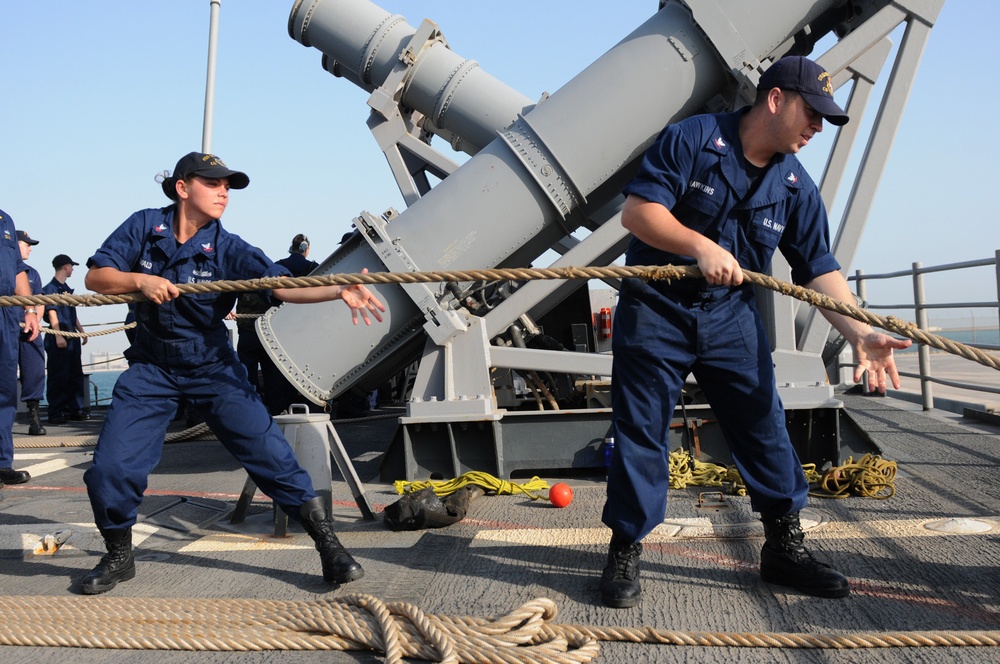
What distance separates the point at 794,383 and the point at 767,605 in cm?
268

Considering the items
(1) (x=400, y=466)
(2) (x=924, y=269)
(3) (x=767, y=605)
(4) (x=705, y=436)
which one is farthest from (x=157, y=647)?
(2) (x=924, y=269)

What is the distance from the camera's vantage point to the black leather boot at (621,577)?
3.14 meters

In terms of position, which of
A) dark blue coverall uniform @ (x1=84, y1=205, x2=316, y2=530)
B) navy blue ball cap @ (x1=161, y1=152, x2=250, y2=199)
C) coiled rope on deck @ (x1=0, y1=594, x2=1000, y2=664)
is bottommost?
coiled rope on deck @ (x1=0, y1=594, x2=1000, y2=664)

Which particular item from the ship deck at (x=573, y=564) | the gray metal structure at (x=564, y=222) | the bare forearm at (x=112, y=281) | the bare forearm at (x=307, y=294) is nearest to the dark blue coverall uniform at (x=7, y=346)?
the ship deck at (x=573, y=564)

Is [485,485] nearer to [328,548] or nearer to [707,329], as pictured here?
[328,548]

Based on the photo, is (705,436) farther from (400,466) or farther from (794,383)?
(400,466)

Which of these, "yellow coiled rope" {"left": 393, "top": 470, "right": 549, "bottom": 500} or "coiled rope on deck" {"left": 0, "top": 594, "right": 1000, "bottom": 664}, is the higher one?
"yellow coiled rope" {"left": 393, "top": 470, "right": 549, "bottom": 500}

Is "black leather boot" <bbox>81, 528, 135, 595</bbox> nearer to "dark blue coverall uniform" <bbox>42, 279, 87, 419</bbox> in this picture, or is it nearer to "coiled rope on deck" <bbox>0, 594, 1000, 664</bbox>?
"coiled rope on deck" <bbox>0, 594, 1000, 664</bbox>

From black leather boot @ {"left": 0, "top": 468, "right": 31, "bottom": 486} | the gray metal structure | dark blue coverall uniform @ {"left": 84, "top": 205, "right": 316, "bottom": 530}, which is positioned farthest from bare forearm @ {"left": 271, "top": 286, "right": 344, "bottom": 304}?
black leather boot @ {"left": 0, "top": 468, "right": 31, "bottom": 486}

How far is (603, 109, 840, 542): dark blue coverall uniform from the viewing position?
125 inches

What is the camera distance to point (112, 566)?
3.68m

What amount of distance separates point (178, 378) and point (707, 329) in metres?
2.25

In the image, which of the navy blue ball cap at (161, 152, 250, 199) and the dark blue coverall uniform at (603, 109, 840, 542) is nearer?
the dark blue coverall uniform at (603, 109, 840, 542)

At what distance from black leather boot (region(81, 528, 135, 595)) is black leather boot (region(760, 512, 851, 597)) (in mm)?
2632
